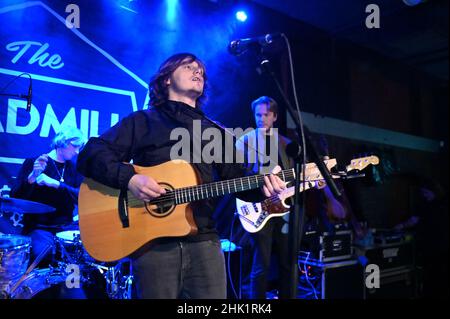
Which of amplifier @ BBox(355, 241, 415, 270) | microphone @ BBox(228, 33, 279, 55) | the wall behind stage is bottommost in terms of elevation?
amplifier @ BBox(355, 241, 415, 270)

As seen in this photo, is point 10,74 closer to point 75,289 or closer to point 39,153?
point 39,153

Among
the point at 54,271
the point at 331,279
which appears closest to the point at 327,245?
the point at 331,279

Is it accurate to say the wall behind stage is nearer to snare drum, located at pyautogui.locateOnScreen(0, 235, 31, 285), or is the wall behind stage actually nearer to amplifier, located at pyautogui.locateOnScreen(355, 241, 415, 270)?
snare drum, located at pyautogui.locateOnScreen(0, 235, 31, 285)

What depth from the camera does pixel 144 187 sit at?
2.07 metres

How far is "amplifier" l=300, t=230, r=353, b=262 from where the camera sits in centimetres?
421

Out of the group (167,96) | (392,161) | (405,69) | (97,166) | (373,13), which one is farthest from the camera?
(405,69)

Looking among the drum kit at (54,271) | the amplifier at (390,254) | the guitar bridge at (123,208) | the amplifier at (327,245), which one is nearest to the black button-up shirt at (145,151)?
the guitar bridge at (123,208)

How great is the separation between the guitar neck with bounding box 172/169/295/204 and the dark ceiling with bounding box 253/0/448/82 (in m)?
3.72

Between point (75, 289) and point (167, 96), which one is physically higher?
point (167, 96)

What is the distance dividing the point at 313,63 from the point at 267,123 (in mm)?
2213

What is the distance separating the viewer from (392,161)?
7160 millimetres

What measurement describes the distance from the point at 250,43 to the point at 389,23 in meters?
4.85

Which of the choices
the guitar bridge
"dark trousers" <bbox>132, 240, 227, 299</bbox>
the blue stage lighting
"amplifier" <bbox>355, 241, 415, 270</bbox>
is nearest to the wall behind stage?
the blue stage lighting
